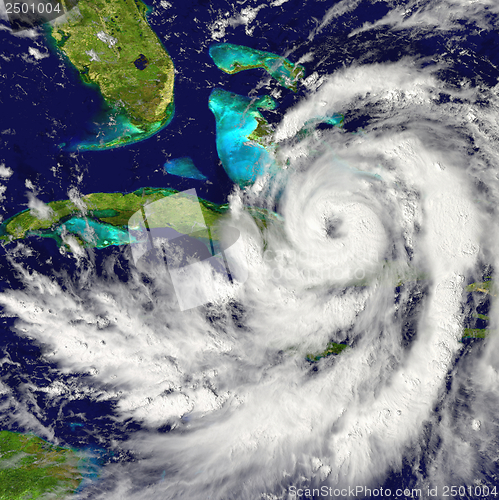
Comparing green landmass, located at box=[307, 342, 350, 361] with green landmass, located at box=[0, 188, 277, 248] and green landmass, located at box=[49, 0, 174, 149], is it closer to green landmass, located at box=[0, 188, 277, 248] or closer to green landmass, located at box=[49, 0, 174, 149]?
green landmass, located at box=[0, 188, 277, 248]

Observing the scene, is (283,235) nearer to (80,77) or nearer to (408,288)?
(408,288)

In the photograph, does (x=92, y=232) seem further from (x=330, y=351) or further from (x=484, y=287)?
(x=484, y=287)

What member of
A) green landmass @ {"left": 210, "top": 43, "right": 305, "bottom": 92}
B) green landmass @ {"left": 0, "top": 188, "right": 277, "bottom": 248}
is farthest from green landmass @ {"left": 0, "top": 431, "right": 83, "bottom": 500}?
green landmass @ {"left": 210, "top": 43, "right": 305, "bottom": 92}

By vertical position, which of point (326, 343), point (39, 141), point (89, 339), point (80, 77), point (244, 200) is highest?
point (80, 77)

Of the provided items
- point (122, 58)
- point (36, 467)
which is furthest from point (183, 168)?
point (36, 467)

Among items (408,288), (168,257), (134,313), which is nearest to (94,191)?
(168,257)
